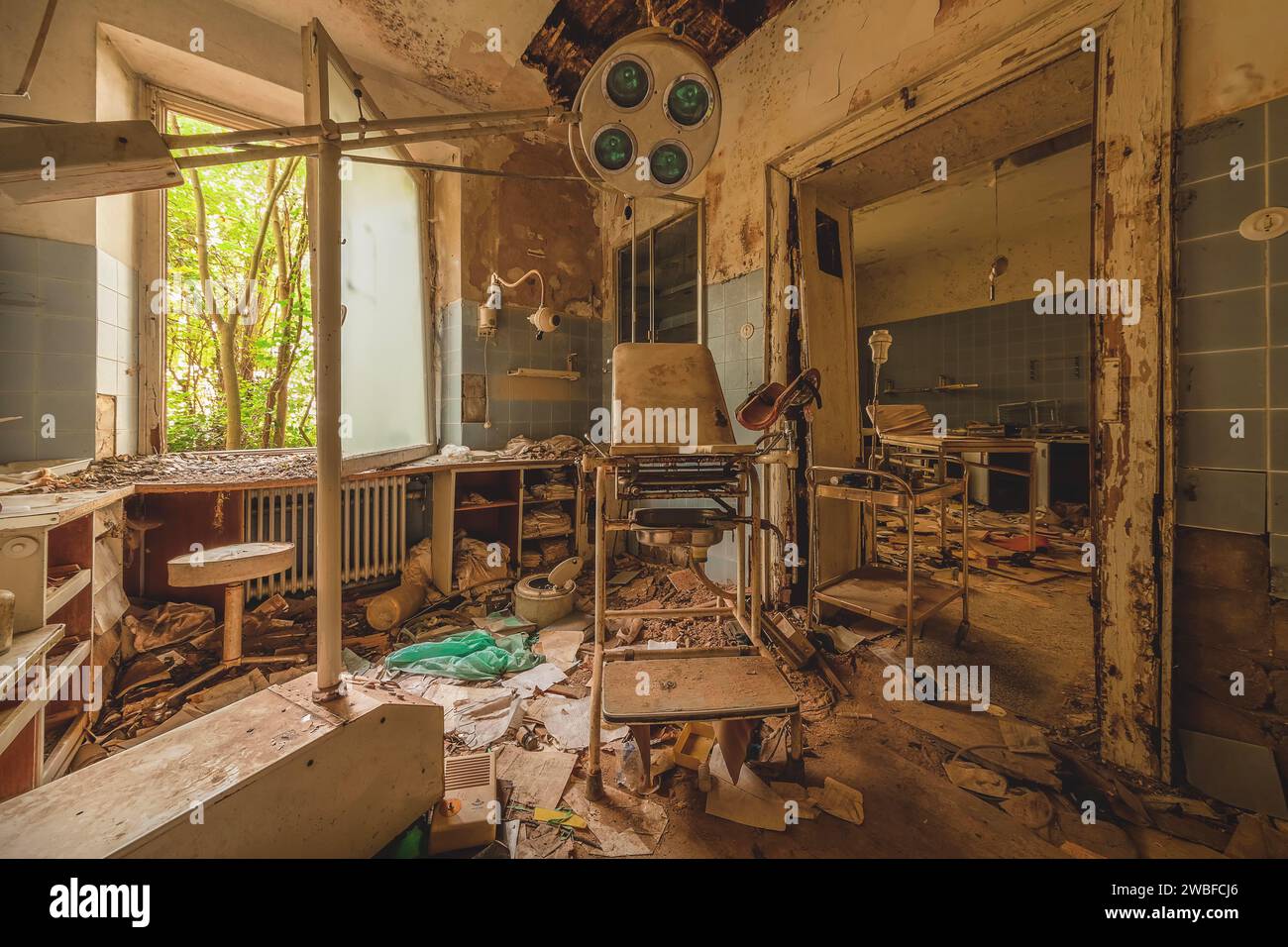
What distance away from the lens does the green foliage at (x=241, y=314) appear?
14.4ft

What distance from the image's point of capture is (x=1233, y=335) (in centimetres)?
155

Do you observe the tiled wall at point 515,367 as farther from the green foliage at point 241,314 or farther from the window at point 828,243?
the window at point 828,243

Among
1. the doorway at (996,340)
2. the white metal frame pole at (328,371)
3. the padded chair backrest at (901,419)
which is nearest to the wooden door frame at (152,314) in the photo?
the white metal frame pole at (328,371)

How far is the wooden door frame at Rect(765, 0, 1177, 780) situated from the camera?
163cm

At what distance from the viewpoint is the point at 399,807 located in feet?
4.49

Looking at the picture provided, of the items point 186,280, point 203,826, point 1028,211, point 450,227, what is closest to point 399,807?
point 203,826

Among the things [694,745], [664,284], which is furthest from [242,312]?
[694,745]
